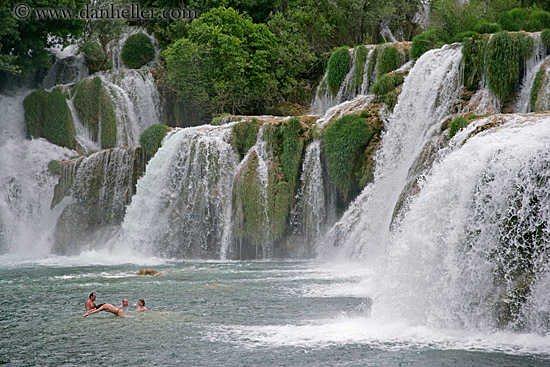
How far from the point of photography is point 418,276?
1116 cm

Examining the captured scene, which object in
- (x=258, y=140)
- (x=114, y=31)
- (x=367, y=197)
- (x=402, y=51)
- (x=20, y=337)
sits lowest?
(x=20, y=337)

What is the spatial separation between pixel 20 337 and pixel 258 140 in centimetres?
1467

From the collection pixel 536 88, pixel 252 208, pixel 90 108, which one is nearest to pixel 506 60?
pixel 536 88

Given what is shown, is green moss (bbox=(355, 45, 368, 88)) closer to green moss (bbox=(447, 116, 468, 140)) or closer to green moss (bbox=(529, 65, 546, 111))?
green moss (bbox=(529, 65, 546, 111))

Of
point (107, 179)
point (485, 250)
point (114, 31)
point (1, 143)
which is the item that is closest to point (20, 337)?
point (485, 250)

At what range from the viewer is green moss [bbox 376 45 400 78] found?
24984 millimetres

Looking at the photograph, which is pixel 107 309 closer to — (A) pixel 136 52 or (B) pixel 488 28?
(B) pixel 488 28

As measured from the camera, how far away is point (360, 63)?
2612 centimetres

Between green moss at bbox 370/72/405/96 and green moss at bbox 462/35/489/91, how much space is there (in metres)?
2.43

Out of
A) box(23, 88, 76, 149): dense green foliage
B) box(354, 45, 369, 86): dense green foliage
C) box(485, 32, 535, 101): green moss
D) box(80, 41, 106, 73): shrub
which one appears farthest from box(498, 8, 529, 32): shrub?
box(80, 41, 106, 73): shrub

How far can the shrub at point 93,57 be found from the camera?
35.5 meters

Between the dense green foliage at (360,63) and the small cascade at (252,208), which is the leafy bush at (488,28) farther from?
the small cascade at (252,208)

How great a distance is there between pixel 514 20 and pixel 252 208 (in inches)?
471

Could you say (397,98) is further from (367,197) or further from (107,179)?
(107,179)
